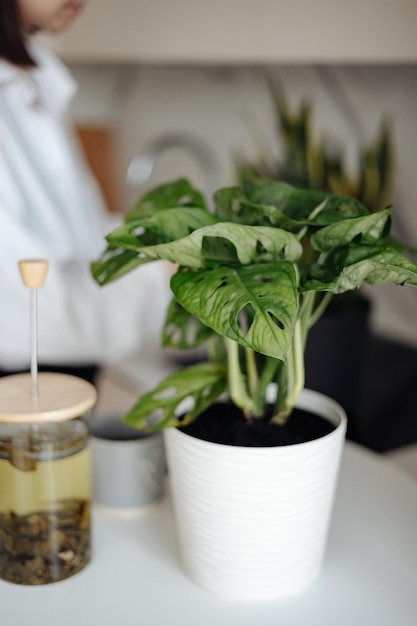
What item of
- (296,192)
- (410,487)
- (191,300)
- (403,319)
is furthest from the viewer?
(403,319)

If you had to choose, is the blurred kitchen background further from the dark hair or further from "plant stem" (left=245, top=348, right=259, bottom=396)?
"plant stem" (left=245, top=348, right=259, bottom=396)

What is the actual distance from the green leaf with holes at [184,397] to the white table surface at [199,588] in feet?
0.43

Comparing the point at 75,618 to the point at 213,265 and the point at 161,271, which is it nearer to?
the point at 213,265

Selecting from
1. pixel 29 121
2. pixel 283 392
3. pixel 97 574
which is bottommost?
pixel 97 574

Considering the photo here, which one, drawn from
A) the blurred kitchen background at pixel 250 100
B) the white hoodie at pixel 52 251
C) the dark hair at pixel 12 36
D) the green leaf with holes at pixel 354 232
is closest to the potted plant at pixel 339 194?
the blurred kitchen background at pixel 250 100

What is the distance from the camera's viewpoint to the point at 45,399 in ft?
2.12

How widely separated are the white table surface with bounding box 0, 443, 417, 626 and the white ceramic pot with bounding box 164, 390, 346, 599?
0.02 metres

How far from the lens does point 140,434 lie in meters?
0.83

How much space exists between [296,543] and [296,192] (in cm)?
31

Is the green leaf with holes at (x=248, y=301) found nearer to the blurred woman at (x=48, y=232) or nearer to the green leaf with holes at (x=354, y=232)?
the green leaf with holes at (x=354, y=232)

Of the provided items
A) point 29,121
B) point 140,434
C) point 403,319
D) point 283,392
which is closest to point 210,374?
point 283,392

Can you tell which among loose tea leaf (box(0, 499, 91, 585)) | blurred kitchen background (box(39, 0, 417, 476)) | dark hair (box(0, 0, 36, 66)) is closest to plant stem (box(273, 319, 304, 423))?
loose tea leaf (box(0, 499, 91, 585))

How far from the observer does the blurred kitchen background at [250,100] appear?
38.8 inches

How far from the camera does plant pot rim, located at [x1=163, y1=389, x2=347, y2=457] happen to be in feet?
1.95
